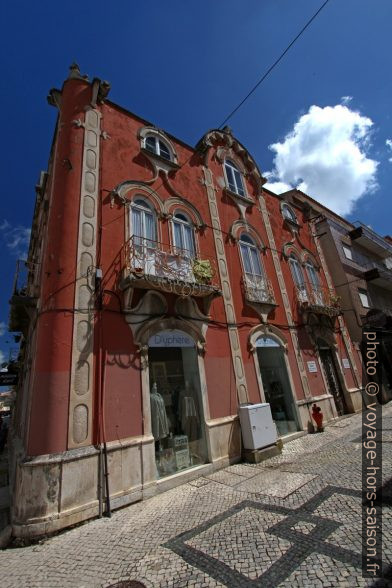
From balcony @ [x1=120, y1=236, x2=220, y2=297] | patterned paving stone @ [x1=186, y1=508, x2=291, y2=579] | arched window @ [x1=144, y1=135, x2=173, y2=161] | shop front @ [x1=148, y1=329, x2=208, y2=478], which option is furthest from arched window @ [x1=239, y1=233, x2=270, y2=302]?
patterned paving stone @ [x1=186, y1=508, x2=291, y2=579]

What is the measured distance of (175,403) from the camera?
7.91 meters

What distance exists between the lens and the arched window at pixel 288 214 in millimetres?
16086

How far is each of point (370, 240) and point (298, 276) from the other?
1066 centimetres

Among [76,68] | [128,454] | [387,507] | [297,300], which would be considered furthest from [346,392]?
[76,68]

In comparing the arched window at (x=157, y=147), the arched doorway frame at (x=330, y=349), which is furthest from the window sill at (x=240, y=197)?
the arched doorway frame at (x=330, y=349)

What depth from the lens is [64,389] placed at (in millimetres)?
5910

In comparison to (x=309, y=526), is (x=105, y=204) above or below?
above

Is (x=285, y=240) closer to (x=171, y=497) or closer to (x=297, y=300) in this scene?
(x=297, y=300)

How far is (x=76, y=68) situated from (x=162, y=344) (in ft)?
31.2

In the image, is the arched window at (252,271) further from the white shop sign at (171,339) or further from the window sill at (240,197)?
the white shop sign at (171,339)

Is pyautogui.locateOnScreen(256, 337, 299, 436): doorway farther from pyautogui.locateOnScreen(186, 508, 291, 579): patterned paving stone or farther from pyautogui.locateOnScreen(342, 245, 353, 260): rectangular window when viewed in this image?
pyautogui.locateOnScreen(342, 245, 353, 260): rectangular window

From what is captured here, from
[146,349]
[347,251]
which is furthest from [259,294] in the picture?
[347,251]

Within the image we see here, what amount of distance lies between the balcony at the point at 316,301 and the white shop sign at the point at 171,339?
6.76m

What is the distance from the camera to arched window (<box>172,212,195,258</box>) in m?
9.71
